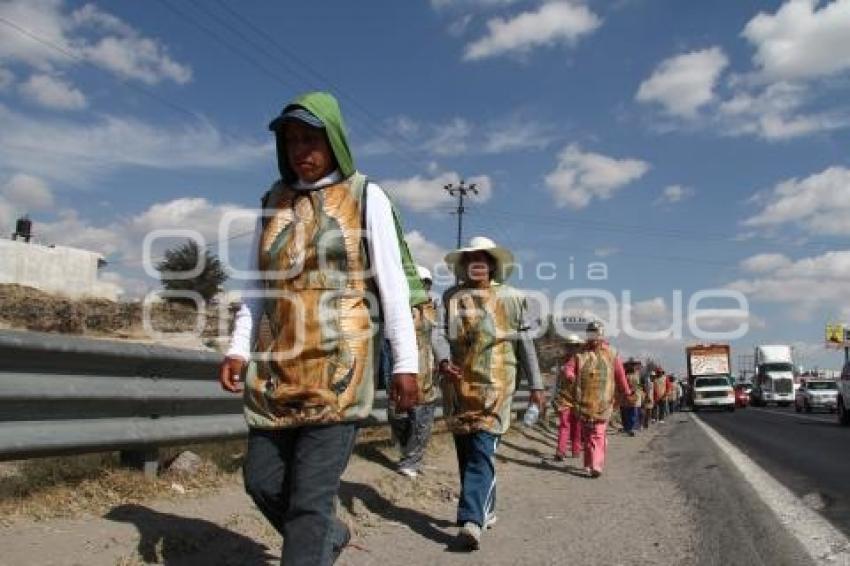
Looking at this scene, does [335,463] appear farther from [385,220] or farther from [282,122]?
[282,122]

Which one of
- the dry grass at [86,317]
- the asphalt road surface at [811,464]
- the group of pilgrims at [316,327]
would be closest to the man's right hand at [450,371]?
the group of pilgrims at [316,327]

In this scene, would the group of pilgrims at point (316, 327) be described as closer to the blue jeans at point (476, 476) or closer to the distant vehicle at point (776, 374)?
the blue jeans at point (476, 476)

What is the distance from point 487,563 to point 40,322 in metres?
26.3

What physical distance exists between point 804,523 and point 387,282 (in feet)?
14.3

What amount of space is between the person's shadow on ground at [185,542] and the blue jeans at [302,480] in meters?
1.17

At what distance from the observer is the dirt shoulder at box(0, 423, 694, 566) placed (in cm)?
429

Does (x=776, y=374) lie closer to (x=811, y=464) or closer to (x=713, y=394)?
(x=713, y=394)

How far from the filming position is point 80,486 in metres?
5.07

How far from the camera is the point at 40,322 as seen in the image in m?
28.3

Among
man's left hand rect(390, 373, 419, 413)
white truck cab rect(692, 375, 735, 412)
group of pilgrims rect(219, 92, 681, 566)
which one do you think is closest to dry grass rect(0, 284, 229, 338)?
group of pilgrims rect(219, 92, 681, 566)

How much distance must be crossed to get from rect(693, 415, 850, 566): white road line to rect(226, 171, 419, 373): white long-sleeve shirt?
9.71ft

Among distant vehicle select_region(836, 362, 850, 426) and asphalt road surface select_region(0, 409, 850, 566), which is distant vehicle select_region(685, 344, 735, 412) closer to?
distant vehicle select_region(836, 362, 850, 426)

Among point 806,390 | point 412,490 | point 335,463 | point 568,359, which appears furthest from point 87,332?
point 806,390

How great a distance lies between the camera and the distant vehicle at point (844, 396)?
27212mm
